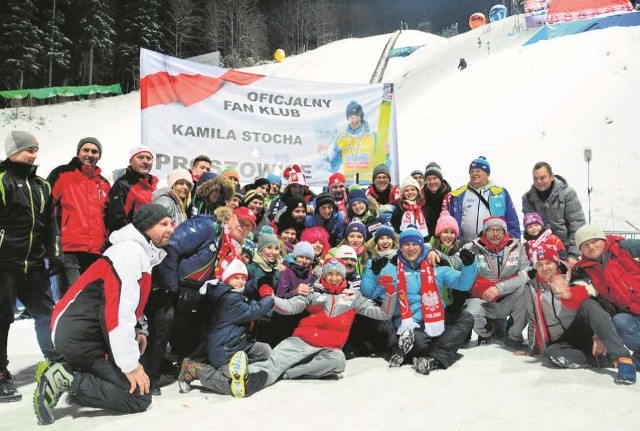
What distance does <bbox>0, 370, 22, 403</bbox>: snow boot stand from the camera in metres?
3.12

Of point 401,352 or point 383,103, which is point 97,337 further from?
point 383,103

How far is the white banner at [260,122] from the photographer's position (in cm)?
600

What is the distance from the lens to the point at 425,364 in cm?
366

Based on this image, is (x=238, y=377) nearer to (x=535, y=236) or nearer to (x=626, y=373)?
(x=626, y=373)

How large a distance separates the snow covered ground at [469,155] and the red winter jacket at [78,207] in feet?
3.73

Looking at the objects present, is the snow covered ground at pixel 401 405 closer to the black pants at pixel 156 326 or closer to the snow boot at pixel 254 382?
the snow boot at pixel 254 382

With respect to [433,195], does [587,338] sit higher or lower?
lower

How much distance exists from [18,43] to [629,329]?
39.2m

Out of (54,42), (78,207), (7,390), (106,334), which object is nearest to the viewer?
(106,334)

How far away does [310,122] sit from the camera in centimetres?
702

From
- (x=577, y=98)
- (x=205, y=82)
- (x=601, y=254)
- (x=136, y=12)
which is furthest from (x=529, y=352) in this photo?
(x=136, y=12)

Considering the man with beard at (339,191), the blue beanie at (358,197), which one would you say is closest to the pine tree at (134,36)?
the man with beard at (339,191)

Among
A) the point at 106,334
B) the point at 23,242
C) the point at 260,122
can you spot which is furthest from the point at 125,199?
the point at 260,122

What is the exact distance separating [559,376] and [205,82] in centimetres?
530
